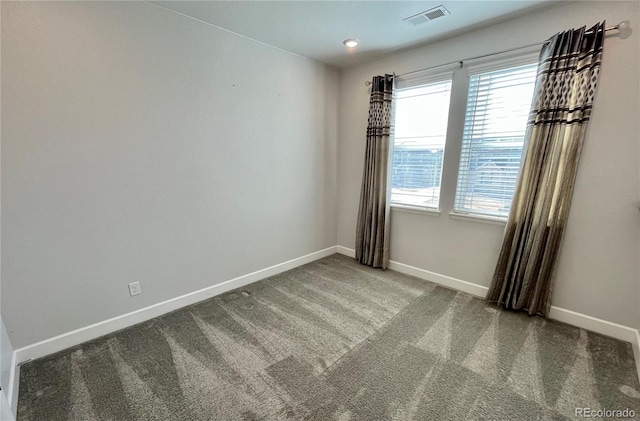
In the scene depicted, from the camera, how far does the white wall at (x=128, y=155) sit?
1.64 metres

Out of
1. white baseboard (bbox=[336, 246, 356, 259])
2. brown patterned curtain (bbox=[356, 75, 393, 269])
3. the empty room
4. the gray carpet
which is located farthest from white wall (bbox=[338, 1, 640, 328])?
white baseboard (bbox=[336, 246, 356, 259])

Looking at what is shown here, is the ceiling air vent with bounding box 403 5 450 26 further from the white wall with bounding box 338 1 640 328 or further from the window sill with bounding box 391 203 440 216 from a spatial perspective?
the window sill with bounding box 391 203 440 216

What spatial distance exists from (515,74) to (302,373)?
111 inches

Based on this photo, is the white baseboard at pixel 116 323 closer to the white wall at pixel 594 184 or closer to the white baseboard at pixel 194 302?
A: the white baseboard at pixel 194 302

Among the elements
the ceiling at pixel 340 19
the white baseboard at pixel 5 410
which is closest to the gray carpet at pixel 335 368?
the white baseboard at pixel 5 410

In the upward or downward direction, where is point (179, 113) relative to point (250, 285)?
upward

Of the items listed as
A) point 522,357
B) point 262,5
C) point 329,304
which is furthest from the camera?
point 329,304

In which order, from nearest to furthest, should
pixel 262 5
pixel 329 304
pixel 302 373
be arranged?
pixel 302 373
pixel 262 5
pixel 329 304

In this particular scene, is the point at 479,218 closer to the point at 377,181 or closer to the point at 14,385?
the point at 377,181

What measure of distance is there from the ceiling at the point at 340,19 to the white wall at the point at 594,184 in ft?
0.50

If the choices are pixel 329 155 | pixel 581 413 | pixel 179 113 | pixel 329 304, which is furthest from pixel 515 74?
pixel 179 113

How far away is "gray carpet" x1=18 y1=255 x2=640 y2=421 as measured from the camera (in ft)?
4.67

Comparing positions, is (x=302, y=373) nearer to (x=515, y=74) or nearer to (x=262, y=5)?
(x=262, y=5)

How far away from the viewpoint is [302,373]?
65.2 inches
